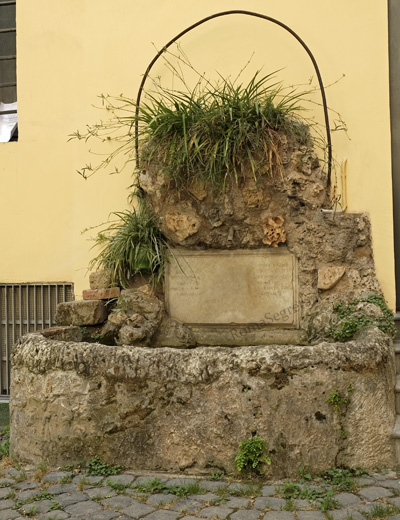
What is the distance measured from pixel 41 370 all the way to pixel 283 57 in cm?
345

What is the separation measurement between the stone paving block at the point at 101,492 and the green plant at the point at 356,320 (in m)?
1.90

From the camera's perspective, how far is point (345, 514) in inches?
126

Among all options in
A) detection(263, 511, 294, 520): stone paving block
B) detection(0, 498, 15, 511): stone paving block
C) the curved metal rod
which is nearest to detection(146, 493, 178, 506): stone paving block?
detection(263, 511, 294, 520): stone paving block

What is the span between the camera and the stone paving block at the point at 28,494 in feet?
11.8

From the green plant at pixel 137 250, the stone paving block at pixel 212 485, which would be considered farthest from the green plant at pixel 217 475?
the green plant at pixel 137 250

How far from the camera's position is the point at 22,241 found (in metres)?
6.20

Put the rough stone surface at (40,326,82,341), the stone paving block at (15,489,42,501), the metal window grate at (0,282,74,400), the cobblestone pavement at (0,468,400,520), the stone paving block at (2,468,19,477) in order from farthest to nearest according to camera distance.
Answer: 1. the metal window grate at (0,282,74,400)
2. the rough stone surface at (40,326,82,341)
3. the stone paving block at (2,468,19,477)
4. the stone paving block at (15,489,42,501)
5. the cobblestone pavement at (0,468,400,520)

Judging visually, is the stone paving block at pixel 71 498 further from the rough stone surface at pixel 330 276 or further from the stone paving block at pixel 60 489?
the rough stone surface at pixel 330 276

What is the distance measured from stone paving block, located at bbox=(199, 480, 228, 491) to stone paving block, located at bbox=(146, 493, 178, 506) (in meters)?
0.21

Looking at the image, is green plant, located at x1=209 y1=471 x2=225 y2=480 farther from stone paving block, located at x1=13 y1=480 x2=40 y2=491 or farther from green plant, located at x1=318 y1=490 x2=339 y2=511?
stone paving block, located at x1=13 y1=480 x2=40 y2=491

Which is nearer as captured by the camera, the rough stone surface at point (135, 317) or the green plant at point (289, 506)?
the green plant at point (289, 506)

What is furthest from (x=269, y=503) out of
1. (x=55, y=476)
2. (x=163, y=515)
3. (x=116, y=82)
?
(x=116, y=82)

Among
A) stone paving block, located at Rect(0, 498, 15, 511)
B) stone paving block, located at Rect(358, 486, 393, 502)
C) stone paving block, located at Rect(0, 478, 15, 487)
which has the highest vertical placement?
stone paving block, located at Rect(358, 486, 393, 502)

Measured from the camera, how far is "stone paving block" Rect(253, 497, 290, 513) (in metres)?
3.34
